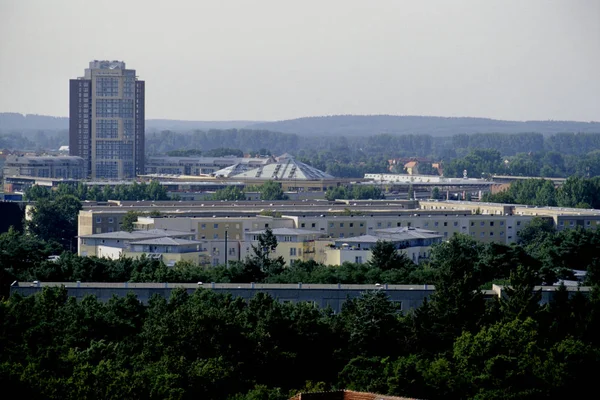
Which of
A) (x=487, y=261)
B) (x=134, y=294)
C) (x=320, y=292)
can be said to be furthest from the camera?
(x=487, y=261)

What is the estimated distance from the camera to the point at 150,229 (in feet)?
143

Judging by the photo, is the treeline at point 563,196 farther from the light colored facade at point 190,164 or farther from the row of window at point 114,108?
the light colored facade at point 190,164

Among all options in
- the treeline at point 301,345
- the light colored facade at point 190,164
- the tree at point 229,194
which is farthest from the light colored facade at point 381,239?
the light colored facade at point 190,164

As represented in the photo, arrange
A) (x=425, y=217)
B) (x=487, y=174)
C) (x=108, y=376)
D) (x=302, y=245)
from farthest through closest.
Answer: (x=487, y=174) → (x=425, y=217) → (x=302, y=245) → (x=108, y=376)

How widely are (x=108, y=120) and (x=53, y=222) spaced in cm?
3749

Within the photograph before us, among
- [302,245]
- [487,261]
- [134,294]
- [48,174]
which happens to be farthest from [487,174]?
[134,294]

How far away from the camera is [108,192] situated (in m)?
66.4

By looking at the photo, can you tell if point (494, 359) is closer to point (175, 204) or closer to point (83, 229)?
point (83, 229)

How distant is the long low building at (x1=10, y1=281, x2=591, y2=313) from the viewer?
1041 inches

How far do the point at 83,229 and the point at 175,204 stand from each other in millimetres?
8754

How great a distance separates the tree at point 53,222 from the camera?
168ft

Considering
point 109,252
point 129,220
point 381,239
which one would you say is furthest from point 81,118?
point 381,239

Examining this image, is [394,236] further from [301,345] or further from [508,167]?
[508,167]

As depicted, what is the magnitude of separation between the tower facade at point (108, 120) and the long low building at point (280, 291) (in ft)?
202
